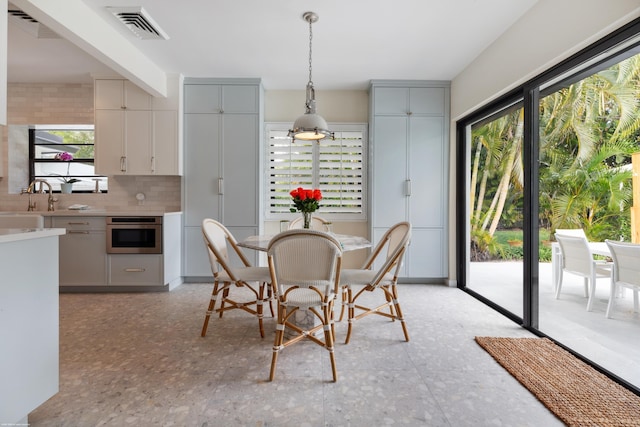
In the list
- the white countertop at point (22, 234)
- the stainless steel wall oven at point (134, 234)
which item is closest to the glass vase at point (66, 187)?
the stainless steel wall oven at point (134, 234)

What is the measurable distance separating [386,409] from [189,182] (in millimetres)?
3557

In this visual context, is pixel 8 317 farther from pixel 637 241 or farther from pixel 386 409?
pixel 637 241

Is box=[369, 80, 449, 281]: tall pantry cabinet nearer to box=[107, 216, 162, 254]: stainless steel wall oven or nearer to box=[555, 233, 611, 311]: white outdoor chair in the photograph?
box=[555, 233, 611, 311]: white outdoor chair

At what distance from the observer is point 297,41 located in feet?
10.8

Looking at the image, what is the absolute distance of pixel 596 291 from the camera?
2.60 meters

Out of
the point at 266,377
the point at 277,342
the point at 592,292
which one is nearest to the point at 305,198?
the point at 277,342

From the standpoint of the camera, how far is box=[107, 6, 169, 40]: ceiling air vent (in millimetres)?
2734

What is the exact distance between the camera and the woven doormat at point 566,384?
5.39 ft

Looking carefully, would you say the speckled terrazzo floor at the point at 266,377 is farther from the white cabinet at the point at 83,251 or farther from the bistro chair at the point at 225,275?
the white cabinet at the point at 83,251

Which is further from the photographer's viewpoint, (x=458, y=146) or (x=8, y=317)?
(x=458, y=146)

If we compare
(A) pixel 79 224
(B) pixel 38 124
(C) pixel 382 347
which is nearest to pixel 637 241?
(C) pixel 382 347

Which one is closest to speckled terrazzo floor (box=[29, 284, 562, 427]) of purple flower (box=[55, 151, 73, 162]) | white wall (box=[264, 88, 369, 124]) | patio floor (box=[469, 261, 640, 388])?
patio floor (box=[469, 261, 640, 388])

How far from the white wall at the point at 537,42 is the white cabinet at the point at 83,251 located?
4499mm

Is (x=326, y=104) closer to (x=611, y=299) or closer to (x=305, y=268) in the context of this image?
(x=305, y=268)
